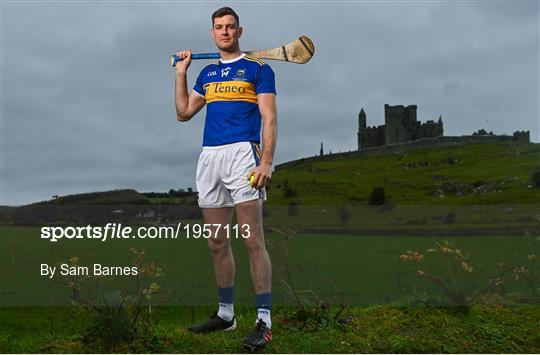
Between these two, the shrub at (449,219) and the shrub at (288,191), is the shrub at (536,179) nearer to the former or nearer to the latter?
the shrub at (288,191)

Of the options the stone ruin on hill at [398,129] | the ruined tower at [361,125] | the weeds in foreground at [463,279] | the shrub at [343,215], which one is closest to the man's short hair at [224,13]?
the weeds in foreground at [463,279]

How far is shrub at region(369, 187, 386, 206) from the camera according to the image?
6978cm

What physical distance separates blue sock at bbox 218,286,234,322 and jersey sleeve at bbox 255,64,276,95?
7.78ft

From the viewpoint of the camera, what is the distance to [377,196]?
7412cm

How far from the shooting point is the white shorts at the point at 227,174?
253 inches

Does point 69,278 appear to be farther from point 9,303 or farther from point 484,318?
point 484,318

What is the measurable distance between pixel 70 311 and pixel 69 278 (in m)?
0.44

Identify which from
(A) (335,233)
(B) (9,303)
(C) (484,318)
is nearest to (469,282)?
(C) (484,318)

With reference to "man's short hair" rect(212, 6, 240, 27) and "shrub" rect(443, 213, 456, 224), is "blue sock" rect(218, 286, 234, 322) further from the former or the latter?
"shrub" rect(443, 213, 456, 224)

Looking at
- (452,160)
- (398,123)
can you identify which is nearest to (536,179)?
(452,160)

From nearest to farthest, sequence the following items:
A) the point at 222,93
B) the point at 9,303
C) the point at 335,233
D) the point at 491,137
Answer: the point at 222,93
the point at 9,303
the point at 335,233
the point at 491,137

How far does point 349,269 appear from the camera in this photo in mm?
11969

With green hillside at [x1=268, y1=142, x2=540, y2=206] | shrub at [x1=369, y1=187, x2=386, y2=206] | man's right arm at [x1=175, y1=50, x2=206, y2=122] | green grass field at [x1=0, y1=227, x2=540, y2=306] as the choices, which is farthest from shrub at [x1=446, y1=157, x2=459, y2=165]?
man's right arm at [x1=175, y1=50, x2=206, y2=122]

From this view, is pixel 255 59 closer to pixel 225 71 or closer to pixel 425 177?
pixel 225 71
